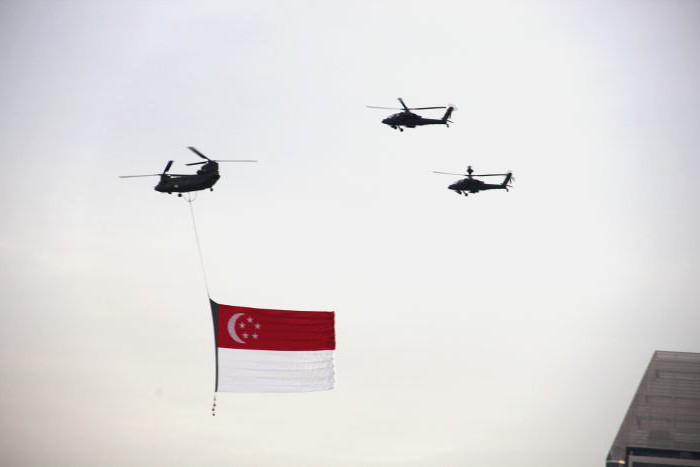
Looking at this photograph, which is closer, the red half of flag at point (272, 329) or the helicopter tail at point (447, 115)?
the red half of flag at point (272, 329)

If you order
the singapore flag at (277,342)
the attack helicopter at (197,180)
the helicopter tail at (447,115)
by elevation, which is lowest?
the singapore flag at (277,342)

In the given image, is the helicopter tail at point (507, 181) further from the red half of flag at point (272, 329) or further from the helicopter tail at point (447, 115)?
the red half of flag at point (272, 329)

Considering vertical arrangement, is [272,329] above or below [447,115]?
below

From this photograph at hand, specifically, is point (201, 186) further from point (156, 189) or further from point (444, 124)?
point (444, 124)

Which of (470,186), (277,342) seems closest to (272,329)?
(277,342)

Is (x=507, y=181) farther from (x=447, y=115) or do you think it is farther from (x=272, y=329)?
(x=272, y=329)

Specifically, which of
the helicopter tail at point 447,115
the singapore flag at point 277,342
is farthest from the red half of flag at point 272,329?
the helicopter tail at point 447,115

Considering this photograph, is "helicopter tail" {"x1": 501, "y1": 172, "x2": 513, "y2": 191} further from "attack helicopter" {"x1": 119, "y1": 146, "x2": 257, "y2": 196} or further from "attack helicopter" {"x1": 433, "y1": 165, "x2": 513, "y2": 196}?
"attack helicopter" {"x1": 119, "y1": 146, "x2": 257, "y2": 196}

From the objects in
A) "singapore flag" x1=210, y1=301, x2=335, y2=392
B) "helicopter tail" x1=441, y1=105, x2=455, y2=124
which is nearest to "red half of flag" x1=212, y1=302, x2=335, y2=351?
"singapore flag" x1=210, y1=301, x2=335, y2=392

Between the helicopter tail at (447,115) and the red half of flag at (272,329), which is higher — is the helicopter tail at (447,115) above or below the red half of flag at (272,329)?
above
